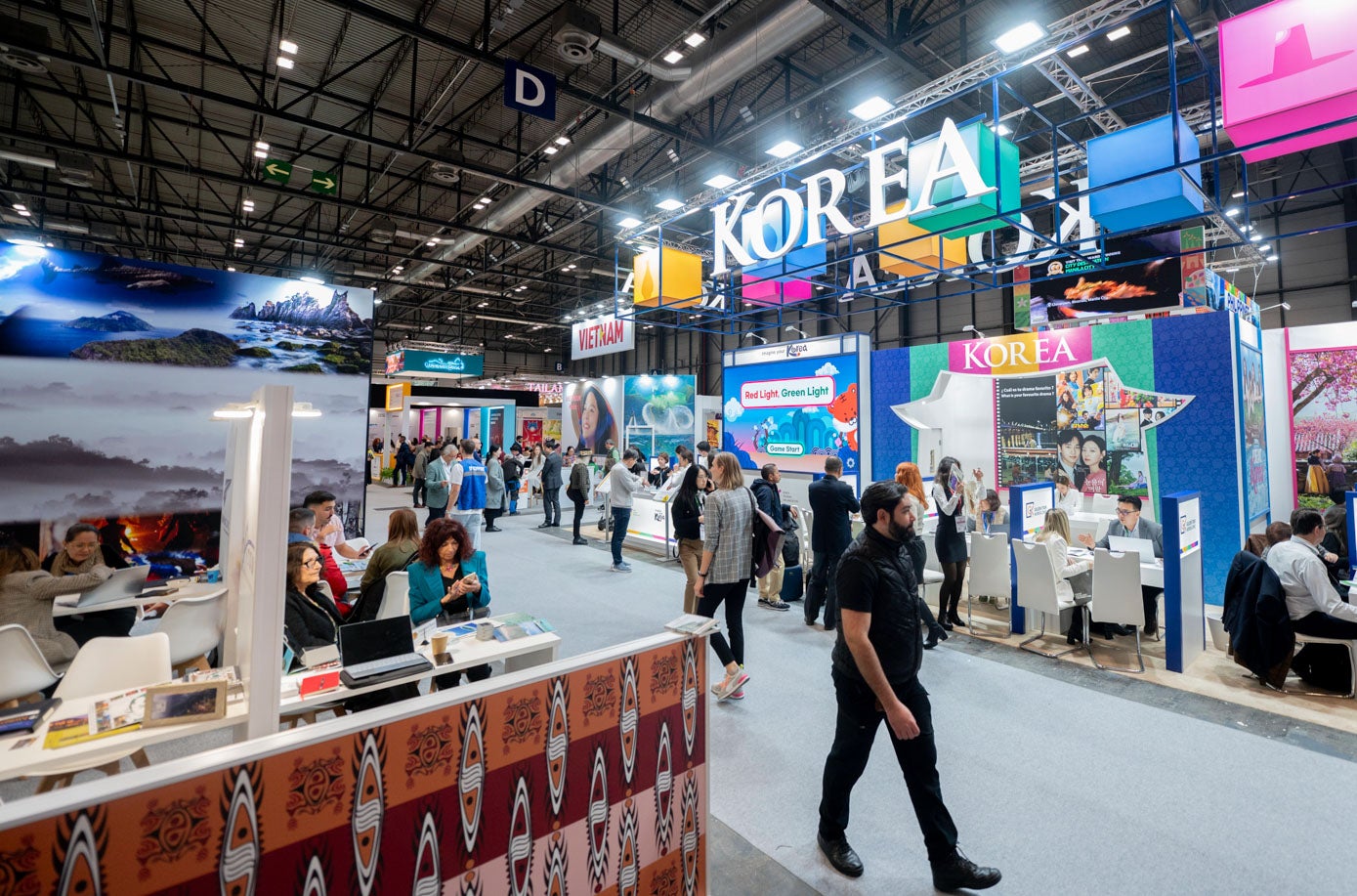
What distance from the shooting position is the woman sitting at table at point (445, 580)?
331 centimetres

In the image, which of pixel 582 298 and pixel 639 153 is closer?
pixel 639 153

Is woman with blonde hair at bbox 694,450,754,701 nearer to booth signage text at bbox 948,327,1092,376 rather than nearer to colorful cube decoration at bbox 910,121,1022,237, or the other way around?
colorful cube decoration at bbox 910,121,1022,237

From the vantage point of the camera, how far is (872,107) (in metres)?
6.71

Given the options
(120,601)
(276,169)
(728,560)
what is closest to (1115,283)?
(728,560)

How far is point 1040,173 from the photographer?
10.2 metres

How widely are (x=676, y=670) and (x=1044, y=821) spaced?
6.00ft

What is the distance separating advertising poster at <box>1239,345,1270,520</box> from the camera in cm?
650

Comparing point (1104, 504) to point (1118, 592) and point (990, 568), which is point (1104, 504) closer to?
point (990, 568)

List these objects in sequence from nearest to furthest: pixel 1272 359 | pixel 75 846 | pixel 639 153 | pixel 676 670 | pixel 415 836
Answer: pixel 75 846 → pixel 415 836 → pixel 676 670 → pixel 1272 359 → pixel 639 153

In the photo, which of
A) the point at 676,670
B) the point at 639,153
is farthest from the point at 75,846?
the point at 639,153

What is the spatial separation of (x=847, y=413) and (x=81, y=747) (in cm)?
879

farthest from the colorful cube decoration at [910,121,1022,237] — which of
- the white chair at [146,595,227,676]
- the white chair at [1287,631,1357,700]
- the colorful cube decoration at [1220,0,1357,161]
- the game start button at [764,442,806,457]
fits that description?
the white chair at [146,595,227,676]

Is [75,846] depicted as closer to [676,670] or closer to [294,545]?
[676,670]

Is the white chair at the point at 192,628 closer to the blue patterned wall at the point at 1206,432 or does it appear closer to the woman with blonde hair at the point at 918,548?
the woman with blonde hair at the point at 918,548
